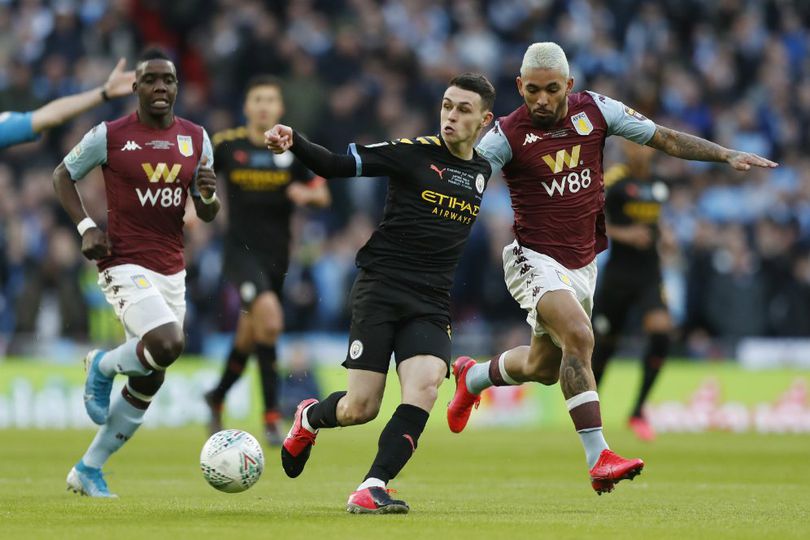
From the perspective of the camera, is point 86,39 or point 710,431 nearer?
point 710,431

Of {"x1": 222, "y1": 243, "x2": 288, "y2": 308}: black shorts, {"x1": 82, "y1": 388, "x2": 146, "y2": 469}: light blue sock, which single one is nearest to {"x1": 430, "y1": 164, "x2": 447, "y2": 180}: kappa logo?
{"x1": 82, "y1": 388, "x2": 146, "y2": 469}: light blue sock

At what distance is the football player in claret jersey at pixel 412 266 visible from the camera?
27.3ft

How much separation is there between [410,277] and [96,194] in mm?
11517

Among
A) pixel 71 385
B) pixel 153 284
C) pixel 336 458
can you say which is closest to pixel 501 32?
pixel 71 385

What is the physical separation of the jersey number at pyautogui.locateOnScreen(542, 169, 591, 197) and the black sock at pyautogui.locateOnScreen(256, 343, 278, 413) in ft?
16.7

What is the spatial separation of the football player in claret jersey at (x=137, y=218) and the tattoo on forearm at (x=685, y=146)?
2.88 metres

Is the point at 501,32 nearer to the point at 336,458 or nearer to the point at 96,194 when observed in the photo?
the point at 96,194

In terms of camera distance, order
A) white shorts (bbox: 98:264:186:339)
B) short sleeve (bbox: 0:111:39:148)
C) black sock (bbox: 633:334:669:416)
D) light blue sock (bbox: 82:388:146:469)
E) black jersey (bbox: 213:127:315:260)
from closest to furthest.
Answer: white shorts (bbox: 98:264:186:339), light blue sock (bbox: 82:388:146:469), short sleeve (bbox: 0:111:39:148), black jersey (bbox: 213:127:315:260), black sock (bbox: 633:334:669:416)

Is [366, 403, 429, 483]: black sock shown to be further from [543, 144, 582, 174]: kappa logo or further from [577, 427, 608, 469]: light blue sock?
[543, 144, 582, 174]: kappa logo

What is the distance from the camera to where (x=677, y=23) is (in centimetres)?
2638

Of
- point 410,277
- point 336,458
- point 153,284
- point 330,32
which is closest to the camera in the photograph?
point 410,277

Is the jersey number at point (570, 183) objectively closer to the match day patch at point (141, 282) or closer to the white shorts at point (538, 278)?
the white shorts at point (538, 278)

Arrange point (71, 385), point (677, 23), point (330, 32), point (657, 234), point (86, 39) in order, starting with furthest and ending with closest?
1. point (677, 23)
2. point (330, 32)
3. point (86, 39)
4. point (71, 385)
5. point (657, 234)

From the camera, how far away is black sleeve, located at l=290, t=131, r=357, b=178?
25.9 feet
